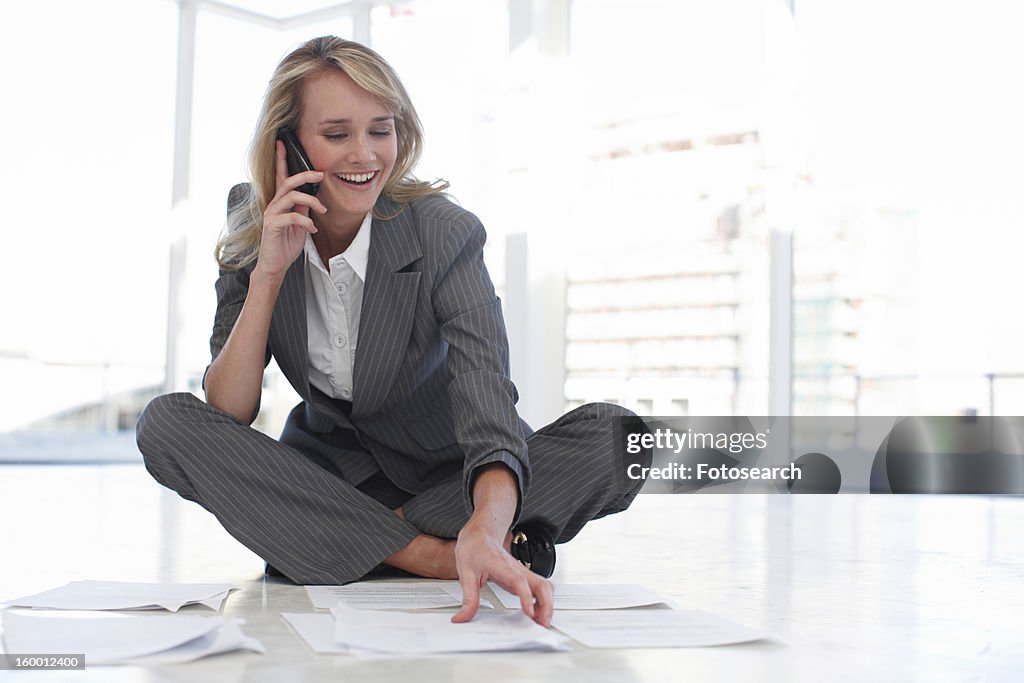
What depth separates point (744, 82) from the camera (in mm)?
4383

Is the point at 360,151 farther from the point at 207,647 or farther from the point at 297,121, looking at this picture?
the point at 207,647

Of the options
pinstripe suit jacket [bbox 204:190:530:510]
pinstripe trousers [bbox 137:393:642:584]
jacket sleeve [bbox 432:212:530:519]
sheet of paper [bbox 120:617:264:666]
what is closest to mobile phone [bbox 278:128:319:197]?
pinstripe suit jacket [bbox 204:190:530:510]

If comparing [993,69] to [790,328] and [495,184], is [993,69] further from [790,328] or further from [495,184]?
[495,184]

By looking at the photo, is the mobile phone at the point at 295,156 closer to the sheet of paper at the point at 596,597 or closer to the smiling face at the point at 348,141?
the smiling face at the point at 348,141

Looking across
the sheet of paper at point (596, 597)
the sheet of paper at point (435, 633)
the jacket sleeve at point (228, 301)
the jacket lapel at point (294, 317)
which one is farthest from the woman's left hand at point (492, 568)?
the jacket sleeve at point (228, 301)

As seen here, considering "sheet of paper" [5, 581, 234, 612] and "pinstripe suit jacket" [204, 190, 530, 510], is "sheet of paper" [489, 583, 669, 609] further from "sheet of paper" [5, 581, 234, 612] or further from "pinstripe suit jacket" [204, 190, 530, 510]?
"sheet of paper" [5, 581, 234, 612]

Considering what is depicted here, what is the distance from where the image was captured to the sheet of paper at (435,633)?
1023 millimetres

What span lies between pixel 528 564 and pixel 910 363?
2970 mm

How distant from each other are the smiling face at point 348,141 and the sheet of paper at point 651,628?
72cm

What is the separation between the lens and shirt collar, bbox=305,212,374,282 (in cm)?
159

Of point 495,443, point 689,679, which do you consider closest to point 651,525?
point 495,443

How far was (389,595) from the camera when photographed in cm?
135

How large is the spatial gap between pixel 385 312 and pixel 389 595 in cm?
43

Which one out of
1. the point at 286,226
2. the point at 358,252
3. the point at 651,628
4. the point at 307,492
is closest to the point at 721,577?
the point at 651,628
